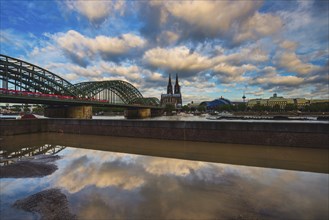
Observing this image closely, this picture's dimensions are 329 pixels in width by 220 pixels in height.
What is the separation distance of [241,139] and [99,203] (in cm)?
1635

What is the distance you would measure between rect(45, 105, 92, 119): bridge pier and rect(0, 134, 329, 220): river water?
171 ft

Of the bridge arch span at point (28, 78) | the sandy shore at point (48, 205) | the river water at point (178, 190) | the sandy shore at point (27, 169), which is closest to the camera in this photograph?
the sandy shore at point (48, 205)

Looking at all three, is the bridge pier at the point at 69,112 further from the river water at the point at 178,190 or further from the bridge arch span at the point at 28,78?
the river water at the point at 178,190

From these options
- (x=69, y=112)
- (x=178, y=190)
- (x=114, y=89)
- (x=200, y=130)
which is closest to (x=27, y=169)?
(x=178, y=190)

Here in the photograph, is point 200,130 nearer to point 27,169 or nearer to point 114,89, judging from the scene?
point 27,169

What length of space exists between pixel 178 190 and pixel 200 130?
13747mm

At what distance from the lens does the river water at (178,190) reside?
20.7ft

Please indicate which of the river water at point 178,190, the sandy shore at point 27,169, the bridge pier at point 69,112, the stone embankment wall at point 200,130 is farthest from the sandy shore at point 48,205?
the bridge pier at point 69,112

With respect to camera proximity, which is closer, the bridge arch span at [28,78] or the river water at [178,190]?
the river water at [178,190]

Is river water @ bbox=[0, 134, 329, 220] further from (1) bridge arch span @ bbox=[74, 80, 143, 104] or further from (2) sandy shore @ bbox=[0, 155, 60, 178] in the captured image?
(1) bridge arch span @ bbox=[74, 80, 143, 104]

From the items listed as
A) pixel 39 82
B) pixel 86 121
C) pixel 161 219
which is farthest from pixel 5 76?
pixel 161 219

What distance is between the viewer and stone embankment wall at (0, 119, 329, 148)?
17578 millimetres

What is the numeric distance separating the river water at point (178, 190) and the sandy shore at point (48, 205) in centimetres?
21

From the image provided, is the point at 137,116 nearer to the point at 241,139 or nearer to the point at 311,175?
the point at 241,139
